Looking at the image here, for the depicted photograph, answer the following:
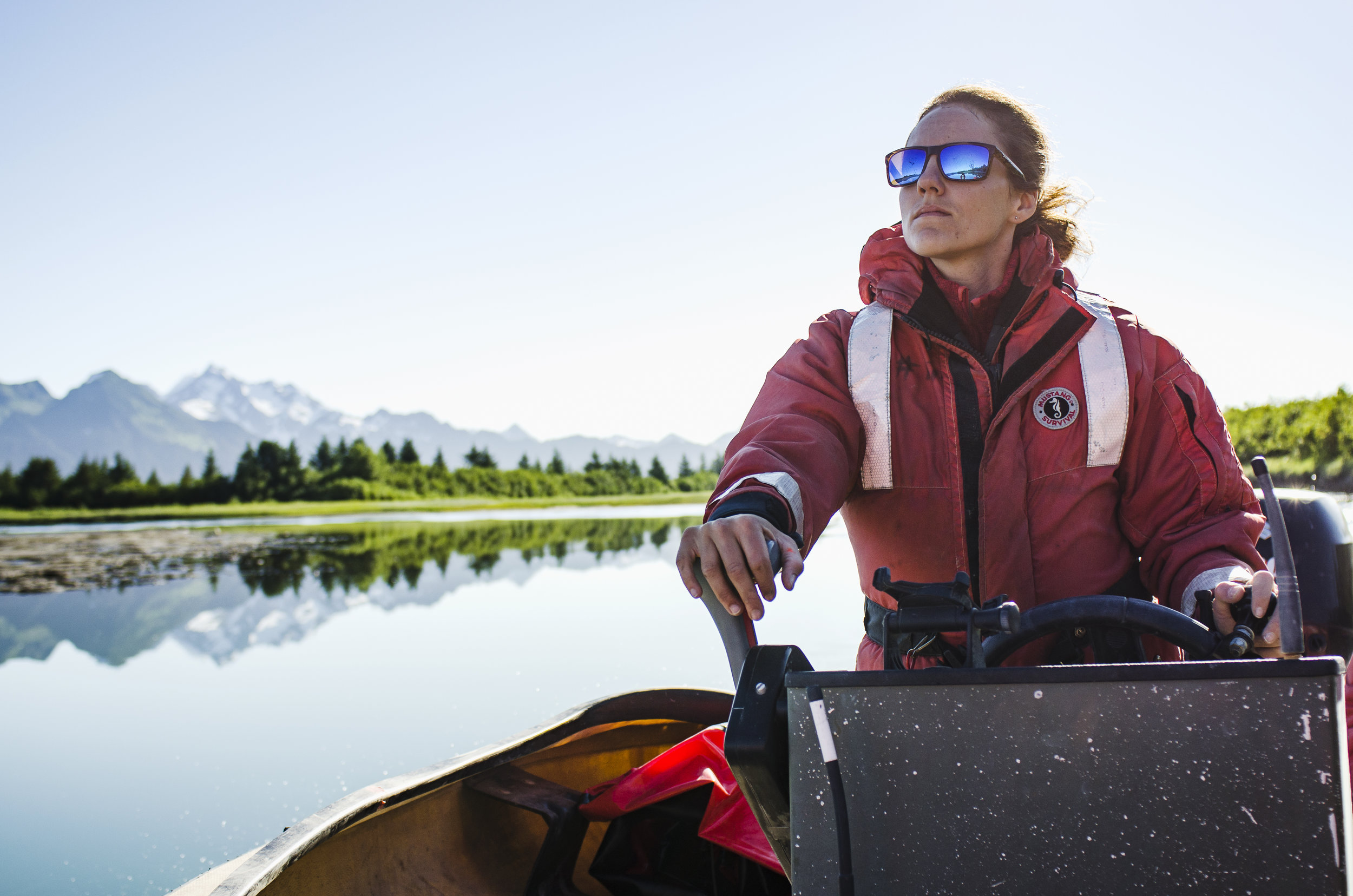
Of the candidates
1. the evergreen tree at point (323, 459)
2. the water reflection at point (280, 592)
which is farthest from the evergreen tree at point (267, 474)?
the water reflection at point (280, 592)

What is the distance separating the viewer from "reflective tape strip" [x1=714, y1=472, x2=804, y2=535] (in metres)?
1.11

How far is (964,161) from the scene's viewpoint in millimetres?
1495

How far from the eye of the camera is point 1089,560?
4.61 feet

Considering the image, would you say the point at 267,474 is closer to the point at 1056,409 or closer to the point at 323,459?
the point at 323,459

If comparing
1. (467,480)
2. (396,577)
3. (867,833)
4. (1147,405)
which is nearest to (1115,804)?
(867,833)

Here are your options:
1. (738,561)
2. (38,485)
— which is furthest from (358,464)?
(738,561)

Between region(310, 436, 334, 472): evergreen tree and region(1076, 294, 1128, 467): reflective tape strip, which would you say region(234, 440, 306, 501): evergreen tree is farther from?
region(1076, 294, 1128, 467): reflective tape strip

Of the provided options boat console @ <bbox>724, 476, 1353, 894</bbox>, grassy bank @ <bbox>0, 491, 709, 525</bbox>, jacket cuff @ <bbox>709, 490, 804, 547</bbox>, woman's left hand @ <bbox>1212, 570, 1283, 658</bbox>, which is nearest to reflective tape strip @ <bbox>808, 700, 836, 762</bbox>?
boat console @ <bbox>724, 476, 1353, 894</bbox>

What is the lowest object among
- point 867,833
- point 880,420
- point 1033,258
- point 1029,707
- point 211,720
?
point 211,720

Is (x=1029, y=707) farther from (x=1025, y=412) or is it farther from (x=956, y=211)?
(x=956, y=211)

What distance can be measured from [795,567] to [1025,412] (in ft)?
2.18

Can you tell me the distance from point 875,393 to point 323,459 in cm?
3946

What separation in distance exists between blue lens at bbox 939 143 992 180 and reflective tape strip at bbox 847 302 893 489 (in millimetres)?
286

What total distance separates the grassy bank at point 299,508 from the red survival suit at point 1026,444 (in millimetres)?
28914
